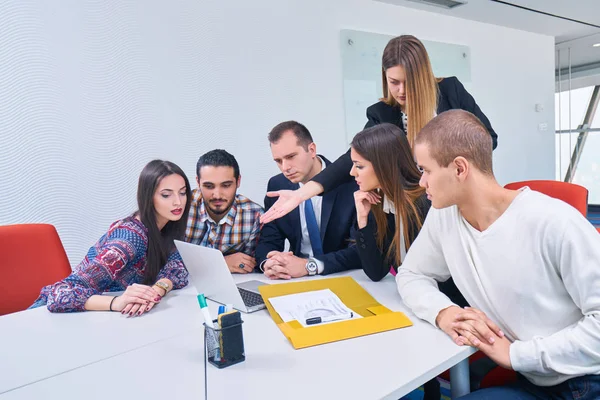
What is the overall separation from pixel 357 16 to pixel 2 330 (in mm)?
3948

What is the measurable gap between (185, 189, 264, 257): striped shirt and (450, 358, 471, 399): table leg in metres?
1.32

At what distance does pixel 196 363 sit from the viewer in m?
1.16

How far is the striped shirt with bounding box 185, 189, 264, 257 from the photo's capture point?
7.62ft

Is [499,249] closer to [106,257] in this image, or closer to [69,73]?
[106,257]

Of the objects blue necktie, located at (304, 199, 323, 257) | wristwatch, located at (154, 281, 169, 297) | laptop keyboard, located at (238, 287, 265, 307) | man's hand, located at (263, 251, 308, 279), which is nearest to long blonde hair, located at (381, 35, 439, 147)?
blue necktie, located at (304, 199, 323, 257)

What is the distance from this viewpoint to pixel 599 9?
5.36 meters

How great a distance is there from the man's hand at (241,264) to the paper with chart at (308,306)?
1.74 ft

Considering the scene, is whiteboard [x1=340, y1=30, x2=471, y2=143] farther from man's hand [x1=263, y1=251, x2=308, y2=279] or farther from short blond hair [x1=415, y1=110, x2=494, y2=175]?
short blond hair [x1=415, y1=110, x2=494, y2=175]

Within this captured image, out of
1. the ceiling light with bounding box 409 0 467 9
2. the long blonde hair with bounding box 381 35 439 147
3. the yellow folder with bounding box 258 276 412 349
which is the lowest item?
the yellow folder with bounding box 258 276 412 349

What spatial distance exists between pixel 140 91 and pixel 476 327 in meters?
2.72

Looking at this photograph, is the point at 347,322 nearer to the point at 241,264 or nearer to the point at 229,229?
the point at 241,264

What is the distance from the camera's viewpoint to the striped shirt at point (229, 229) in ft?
7.62

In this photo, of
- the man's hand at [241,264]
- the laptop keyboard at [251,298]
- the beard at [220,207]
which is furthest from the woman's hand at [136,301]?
the beard at [220,207]

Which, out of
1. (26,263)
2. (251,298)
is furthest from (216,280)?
(26,263)
